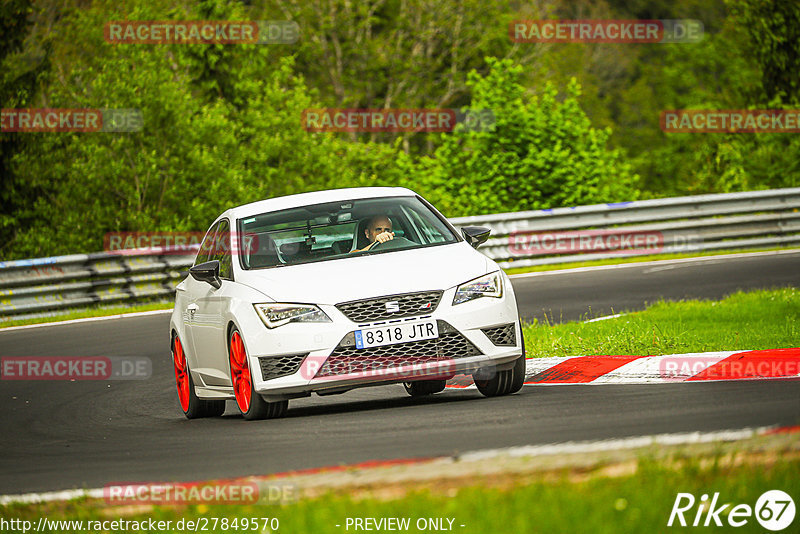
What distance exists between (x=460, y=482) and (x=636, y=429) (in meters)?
1.68

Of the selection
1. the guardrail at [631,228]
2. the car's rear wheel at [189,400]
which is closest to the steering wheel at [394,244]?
the car's rear wheel at [189,400]

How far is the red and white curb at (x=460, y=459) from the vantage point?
5.43 m

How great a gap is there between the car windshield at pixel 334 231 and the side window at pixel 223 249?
0.14 metres

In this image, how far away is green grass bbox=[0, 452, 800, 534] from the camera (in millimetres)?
4477

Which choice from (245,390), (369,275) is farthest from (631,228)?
(245,390)

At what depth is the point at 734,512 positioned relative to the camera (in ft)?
14.7

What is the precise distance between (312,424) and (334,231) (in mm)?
1926

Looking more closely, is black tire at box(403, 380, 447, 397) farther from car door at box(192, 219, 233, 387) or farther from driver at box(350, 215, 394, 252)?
car door at box(192, 219, 233, 387)

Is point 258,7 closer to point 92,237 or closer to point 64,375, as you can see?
point 92,237

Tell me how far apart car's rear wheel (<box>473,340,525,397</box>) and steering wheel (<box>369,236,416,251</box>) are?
3.66 feet

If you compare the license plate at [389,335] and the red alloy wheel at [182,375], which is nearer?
the license plate at [389,335]

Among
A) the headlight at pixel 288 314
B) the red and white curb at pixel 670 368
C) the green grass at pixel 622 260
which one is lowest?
the green grass at pixel 622 260

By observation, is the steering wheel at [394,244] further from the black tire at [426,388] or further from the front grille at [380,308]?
the black tire at [426,388]

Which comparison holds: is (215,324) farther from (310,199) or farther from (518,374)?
(518,374)
